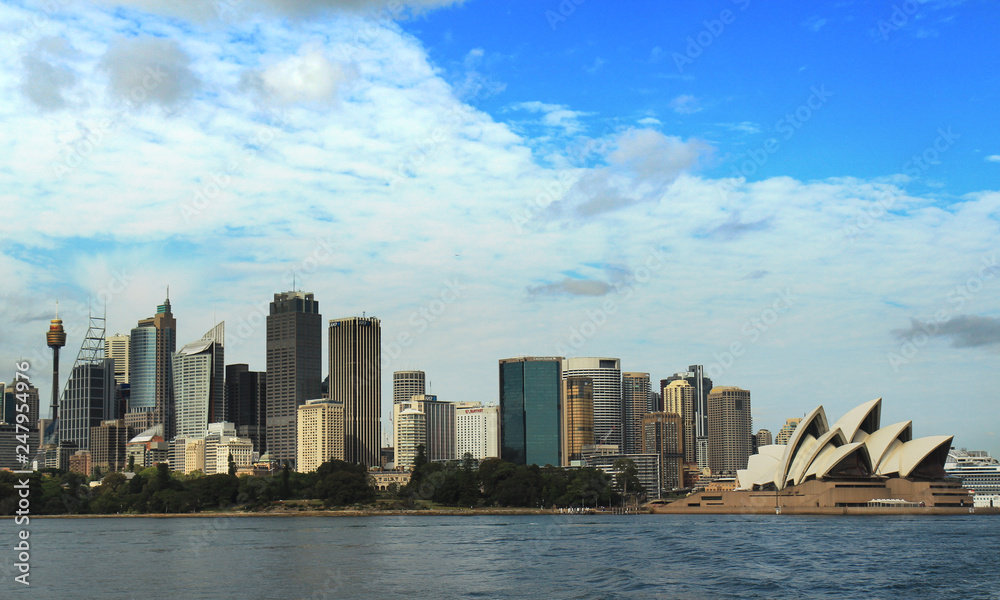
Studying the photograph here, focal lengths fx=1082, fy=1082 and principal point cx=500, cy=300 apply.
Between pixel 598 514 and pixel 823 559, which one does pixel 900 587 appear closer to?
pixel 823 559

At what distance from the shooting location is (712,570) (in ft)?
161

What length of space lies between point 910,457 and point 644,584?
232ft

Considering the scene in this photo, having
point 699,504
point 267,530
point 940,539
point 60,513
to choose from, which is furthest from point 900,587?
point 60,513

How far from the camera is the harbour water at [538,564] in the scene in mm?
42781

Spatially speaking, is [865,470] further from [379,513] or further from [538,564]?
[538,564]

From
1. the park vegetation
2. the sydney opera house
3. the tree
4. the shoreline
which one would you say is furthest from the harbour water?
the tree

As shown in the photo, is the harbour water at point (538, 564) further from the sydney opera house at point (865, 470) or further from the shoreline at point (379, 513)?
the shoreline at point (379, 513)

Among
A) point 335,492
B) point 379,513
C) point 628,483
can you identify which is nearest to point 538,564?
Answer: point 379,513

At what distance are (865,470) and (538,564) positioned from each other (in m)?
65.0

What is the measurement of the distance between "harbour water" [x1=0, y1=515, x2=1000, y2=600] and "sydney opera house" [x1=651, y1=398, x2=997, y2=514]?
21440mm

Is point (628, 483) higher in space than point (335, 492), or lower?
lower

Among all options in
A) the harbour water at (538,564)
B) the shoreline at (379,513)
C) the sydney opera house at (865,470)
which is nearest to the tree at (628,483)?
the shoreline at (379,513)

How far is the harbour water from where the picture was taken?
140 feet

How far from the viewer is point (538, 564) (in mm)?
52969
